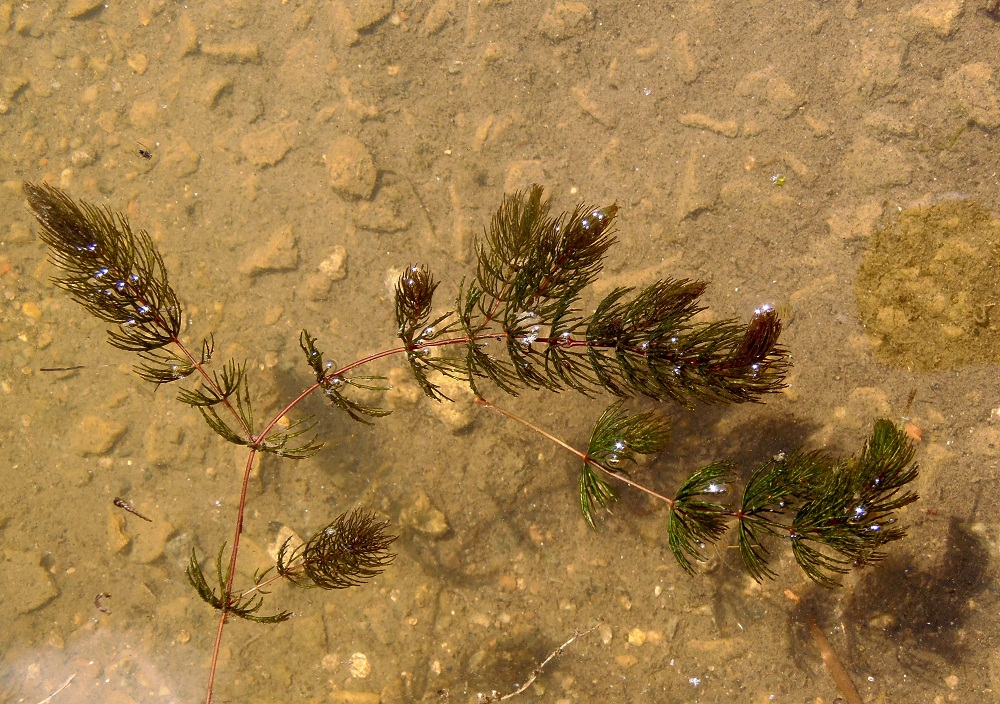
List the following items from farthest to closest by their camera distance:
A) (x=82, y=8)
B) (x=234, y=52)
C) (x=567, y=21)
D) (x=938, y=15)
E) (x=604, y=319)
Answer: (x=82, y=8)
(x=234, y=52)
(x=567, y=21)
(x=938, y=15)
(x=604, y=319)

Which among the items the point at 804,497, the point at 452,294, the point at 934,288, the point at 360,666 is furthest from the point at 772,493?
the point at 360,666

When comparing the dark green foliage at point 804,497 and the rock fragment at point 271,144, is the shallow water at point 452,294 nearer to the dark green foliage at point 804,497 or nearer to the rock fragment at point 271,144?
the rock fragment at point 271,144

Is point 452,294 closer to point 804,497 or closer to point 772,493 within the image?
point 772,493

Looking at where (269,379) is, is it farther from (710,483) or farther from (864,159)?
(864,159)

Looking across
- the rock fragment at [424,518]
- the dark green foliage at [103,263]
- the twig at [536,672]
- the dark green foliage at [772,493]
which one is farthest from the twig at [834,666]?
the dark green foliage at [103,263]

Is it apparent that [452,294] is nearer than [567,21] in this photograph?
Yes
